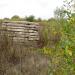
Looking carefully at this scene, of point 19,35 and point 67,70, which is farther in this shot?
point 19,35

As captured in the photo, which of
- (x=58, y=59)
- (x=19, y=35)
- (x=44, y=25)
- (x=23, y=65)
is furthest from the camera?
(x=44, y=25)

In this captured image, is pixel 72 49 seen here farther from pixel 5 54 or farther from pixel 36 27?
pixel 36 27

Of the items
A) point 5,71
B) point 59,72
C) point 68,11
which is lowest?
point 5,71

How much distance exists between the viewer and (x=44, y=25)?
13898mm

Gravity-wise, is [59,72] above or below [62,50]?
below

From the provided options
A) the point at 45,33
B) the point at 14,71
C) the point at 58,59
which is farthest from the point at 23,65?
the point at 45,33

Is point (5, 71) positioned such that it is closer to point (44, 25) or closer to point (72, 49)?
point (72, 49)

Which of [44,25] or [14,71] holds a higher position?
[44,25]

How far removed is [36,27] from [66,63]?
8.63 metres

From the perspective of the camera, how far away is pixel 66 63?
4.54 m

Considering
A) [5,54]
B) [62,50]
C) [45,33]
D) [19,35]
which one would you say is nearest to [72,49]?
[62,50]

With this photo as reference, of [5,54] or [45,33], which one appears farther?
[45,33]

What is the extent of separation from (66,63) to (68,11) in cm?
72

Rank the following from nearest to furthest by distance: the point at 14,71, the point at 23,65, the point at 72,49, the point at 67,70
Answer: the point at 72,49 < the point at 67,70 < the point at 14,71 < the point at 23,65
